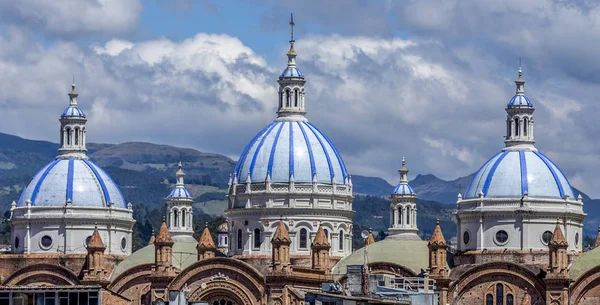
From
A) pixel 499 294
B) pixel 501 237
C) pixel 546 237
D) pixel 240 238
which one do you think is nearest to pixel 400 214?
pixel 240 238

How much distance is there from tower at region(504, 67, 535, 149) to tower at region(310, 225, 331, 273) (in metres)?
14.9

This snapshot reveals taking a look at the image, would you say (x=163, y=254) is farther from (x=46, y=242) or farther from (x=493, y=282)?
(x=493, y=282)

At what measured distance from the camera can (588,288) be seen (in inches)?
5002

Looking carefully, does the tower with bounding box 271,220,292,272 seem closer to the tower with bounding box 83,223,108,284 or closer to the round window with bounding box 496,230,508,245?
the tower with bounding box 83,223,108,284

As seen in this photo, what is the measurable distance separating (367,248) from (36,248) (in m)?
25.3

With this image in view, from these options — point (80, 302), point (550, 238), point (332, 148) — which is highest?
point (332, 148)

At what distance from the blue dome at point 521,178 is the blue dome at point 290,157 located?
39.4 feet

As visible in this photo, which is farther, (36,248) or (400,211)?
(400,211)

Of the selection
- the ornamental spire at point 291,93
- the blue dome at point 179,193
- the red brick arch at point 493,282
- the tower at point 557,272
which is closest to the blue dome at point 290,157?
the ornamental spire at point 291,93

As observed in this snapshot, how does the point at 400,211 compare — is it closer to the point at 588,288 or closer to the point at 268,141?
the point at 268,141

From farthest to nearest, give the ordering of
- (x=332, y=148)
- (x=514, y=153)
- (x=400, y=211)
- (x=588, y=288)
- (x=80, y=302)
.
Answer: (x=400, y=211) → (x=332, y=148) → (x=514, y=153) → (x=588, y=288) → (x=80, y=302)

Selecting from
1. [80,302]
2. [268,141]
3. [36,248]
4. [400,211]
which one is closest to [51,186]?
[36,248]

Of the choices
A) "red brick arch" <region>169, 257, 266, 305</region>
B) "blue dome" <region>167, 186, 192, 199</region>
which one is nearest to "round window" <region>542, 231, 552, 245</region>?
"red brick arch" <region>169, 257, 266, 305</region>

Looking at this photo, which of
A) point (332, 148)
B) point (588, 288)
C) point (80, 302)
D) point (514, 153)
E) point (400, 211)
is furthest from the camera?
point (400, 211)
